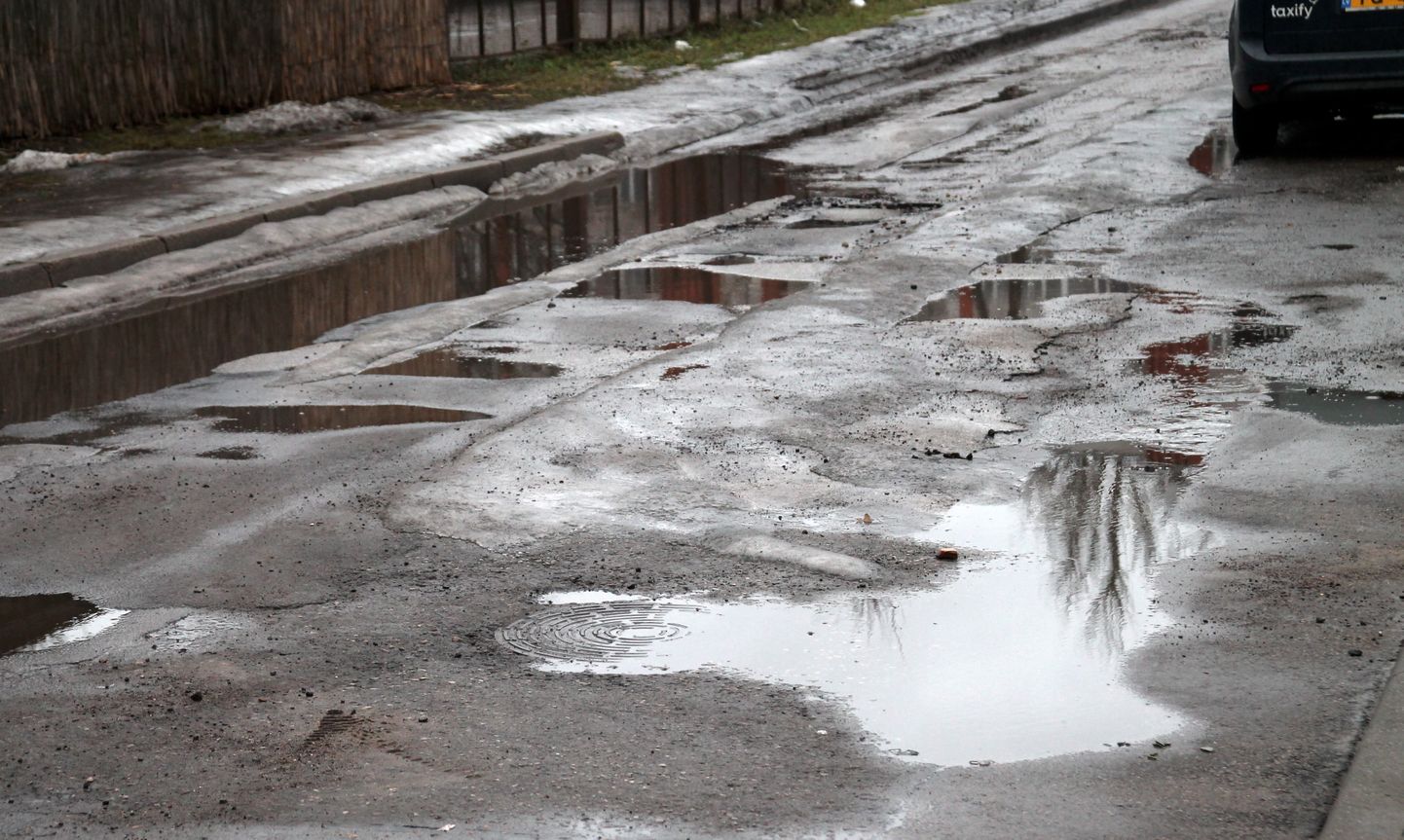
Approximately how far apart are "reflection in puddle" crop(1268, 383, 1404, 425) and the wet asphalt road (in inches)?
1.7

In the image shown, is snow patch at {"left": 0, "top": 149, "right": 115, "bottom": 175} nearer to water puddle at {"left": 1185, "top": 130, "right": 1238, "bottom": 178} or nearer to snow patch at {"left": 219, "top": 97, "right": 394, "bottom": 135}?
snow patch at {"left": 219, "top": 97, "right": 394, "bottom": 135}

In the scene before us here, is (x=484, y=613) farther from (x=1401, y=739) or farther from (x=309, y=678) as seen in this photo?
(x=1401, y=739)

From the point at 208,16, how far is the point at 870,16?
1279cm

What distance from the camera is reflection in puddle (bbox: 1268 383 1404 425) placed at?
22.9ft

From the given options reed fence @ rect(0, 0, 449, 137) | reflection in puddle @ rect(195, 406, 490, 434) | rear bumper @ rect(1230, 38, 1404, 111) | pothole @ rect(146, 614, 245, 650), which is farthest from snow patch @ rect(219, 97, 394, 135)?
pothole @ rect(146, 614, 245, 650)

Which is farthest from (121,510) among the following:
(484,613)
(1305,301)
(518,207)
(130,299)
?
(518,207)

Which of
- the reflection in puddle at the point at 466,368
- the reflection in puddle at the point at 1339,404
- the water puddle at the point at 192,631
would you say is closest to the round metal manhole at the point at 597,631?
the water puddle at the point at 192,631

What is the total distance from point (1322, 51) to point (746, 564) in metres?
9.23

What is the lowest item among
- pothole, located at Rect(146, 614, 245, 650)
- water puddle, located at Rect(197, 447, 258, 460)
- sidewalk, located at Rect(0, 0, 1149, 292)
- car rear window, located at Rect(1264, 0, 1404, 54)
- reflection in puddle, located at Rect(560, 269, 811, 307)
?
pothole, located at Rect(146, 614, 245, 650)

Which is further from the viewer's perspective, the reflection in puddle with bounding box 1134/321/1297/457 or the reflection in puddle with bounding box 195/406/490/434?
the reflection in puddle with bounding box 195/406/490/434

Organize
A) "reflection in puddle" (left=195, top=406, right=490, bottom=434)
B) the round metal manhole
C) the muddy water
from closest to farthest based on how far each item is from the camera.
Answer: the round metal manhole → "reflection in puddle" (left=195, top=406, right=490, bottom=434) → the muddy water

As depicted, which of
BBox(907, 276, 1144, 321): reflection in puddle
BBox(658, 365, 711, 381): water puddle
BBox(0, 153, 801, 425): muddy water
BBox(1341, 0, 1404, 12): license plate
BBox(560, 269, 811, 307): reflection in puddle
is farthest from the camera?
BBox(1341, 0, 1404, 12): license plate

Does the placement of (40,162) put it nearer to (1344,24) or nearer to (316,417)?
(316,417)

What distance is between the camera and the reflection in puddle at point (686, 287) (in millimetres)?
9961
